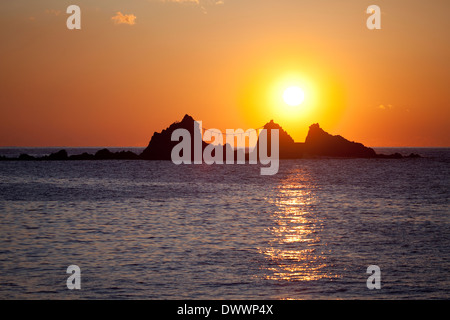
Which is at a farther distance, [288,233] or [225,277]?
[288,233]

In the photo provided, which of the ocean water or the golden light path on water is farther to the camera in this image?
the golden light path on water

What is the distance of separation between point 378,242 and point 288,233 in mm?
5802

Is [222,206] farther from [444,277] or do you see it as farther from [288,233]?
[444,277]

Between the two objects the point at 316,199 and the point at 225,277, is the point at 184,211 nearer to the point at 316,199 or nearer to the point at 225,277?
the point at 316,199

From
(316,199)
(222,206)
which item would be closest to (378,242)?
(222,206)

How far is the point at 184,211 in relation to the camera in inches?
1742

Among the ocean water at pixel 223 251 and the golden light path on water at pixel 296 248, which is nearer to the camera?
the ocean water at pixel 223 251

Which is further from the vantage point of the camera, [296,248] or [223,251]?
[296,248]

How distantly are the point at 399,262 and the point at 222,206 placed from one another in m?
27.0

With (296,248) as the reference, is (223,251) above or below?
above
